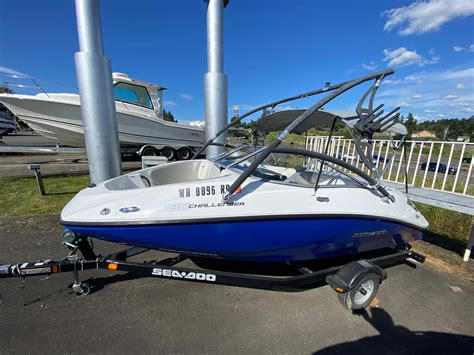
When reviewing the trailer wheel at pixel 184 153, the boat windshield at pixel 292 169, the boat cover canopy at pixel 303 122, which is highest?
the boat cover canopy at pixel 303 122

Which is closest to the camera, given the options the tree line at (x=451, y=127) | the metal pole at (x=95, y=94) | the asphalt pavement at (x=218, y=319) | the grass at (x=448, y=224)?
the asphalt pavement at (x=218, y=319)

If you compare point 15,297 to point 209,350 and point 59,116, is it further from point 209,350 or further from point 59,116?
point 59,116

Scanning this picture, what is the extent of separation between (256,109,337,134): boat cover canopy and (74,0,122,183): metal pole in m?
2.54

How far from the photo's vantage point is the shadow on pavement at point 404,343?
1.89 metres

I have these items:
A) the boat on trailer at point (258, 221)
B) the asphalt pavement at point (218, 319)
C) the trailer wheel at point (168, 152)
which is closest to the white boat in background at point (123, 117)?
the trailer wheel at point (168, 152)

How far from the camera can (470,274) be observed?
301 cm

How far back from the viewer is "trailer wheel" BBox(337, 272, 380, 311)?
7.21ft

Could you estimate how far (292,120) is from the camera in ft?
10.5

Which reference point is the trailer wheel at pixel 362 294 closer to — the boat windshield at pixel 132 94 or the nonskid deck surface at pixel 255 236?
the nonskid deck surface at pixel 255 236

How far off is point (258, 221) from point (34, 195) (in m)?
5.59

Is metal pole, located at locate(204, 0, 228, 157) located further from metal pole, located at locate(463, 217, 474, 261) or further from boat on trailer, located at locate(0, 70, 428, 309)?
metal pole, located at locate(463, 217, 474, 261)

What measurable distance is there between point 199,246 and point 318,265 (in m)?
1.67

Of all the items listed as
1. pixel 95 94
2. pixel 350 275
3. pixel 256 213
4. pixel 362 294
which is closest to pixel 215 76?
pixel 95 94

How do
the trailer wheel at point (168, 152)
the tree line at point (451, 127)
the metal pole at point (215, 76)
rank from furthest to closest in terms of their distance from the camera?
the tree line at point (451, 127), the trailer wheel at point (168, 152), the metal pole at point (215, 76)
